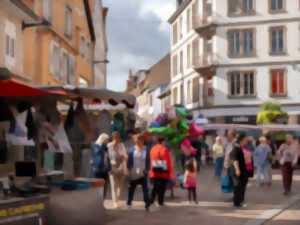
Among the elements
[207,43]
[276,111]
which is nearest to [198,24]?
→ [207,43]

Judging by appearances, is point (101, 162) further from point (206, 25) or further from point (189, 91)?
point (189, 91)

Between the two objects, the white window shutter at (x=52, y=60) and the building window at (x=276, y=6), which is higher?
the building window at (x=276, y=6)

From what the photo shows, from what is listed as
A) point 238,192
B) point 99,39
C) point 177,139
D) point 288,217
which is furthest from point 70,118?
point 99,39

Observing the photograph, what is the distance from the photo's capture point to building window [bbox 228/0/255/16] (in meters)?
40.0

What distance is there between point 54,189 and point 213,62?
107ft

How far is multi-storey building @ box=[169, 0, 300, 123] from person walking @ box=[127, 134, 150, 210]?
28.3 meters

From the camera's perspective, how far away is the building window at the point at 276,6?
3961 cm

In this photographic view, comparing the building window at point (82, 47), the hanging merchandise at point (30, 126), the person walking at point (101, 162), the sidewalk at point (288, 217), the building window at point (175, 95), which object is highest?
the building window at point (82, 47)

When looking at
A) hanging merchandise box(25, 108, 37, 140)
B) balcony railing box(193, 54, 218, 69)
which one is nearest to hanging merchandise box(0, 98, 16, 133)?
hanging merchandise box(25, 108, 37, 140)

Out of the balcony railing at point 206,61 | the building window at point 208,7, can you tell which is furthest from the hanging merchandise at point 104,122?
the building window at point 208,7

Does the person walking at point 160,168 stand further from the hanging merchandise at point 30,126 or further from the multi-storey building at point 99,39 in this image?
the multi-storey building at point 99,39

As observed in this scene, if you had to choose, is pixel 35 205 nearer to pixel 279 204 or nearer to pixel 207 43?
pixel 279 204

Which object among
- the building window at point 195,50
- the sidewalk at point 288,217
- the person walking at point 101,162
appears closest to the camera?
the sidewalk at point 288,217

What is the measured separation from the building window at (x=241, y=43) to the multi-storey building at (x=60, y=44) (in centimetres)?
1221
